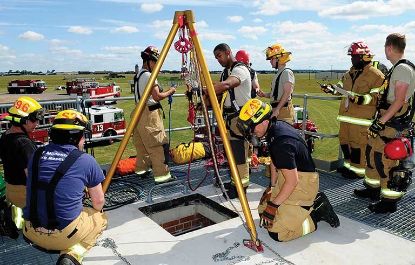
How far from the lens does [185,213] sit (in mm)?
5449

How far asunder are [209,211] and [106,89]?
3075 cm

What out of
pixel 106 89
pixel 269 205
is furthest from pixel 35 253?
pixel 106 89

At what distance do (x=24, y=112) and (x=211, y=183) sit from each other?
3154mm

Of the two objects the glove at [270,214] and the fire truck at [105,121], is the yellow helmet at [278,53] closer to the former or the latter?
the glove at [270,214]

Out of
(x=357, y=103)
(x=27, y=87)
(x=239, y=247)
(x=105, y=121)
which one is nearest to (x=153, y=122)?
(x=239, y=247)

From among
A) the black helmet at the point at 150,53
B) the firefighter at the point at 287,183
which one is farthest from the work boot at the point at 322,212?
the black helmet at the point at 150,53

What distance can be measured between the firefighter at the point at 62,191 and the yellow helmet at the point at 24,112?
1.05 metres

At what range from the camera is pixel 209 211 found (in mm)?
5312

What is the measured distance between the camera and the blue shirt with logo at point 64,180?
3.09 metres

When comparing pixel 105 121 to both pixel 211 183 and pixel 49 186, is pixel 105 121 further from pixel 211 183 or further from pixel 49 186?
pixel 49 186

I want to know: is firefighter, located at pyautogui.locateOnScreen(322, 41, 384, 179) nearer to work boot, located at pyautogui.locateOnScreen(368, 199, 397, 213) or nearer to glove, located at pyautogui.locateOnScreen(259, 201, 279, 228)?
work boot, located at pyautogui.locateOnScreen(368, 199, 397, 213)

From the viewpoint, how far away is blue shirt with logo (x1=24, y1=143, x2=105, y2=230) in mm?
3086

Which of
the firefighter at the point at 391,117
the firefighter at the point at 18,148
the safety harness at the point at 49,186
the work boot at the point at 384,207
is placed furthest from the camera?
the work boot at the point at 384,207

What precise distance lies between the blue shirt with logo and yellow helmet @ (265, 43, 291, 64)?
377 cm
